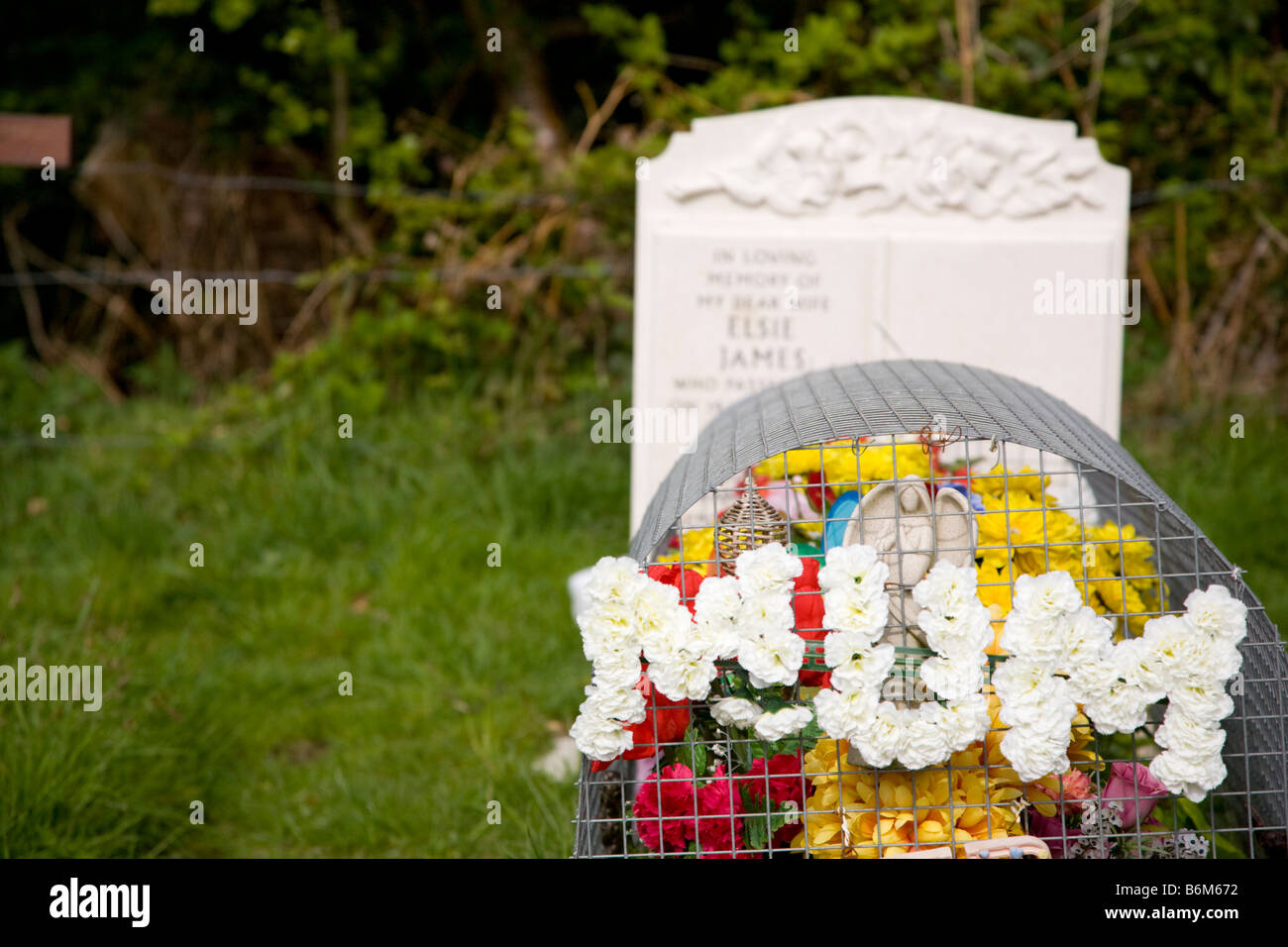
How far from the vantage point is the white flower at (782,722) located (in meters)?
1.92

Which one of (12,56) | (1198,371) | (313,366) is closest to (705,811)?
(313,366)

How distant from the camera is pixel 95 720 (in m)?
2.88

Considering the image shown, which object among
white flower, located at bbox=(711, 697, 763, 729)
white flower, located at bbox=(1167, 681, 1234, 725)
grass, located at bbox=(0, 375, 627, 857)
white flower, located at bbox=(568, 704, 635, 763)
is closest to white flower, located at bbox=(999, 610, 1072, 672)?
white flower, located at bbox=(1167, 681, 1234, 725)

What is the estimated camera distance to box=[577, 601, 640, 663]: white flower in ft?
6.47

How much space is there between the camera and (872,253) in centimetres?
397

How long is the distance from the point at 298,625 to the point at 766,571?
2.43 metres

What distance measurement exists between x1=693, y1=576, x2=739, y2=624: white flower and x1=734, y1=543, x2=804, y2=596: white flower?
24 mm

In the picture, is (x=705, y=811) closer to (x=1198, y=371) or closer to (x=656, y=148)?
(x=656, y=148)

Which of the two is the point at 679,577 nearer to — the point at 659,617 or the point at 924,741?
the point at 659,617

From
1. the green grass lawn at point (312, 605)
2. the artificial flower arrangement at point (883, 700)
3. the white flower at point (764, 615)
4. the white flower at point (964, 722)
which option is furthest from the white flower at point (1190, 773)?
the green grass lawn at point (312, 605)

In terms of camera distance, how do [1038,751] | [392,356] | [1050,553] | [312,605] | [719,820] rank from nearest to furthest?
1. [1038,751]
2. [719,820]
3. [1050,553]
4. [312,605]
5. [392,356]

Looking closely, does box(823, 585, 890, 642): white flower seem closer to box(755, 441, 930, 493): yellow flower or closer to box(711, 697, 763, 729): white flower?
box(711, 697, 763, 729): white flower

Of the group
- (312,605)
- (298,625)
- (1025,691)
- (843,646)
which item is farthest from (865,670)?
(312,605)

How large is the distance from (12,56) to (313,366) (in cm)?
328
